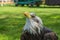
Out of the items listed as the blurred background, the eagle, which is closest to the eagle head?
the eagle

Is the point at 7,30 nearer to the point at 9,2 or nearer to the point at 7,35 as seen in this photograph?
the point at 7,35

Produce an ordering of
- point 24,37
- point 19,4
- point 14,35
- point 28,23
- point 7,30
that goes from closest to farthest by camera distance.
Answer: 1. point 28,23
2. point 24,37
3. point 14,35
4. point 7,30
5. point 19,4

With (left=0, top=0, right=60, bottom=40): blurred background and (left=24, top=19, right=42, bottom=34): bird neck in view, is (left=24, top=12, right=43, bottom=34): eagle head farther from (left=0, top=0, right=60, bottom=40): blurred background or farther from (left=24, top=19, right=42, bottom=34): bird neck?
(left=0, top=0, right=60, bottom=40): blurred background

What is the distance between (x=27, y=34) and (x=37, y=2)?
24.1m

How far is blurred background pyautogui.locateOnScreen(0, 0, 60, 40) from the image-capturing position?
7.78m

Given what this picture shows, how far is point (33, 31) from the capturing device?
3.07 m

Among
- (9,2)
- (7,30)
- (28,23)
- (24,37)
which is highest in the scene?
(28,23)

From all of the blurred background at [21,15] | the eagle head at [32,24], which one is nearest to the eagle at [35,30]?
the eagle head at [32,24]

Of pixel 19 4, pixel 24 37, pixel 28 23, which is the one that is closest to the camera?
pixel 28 23

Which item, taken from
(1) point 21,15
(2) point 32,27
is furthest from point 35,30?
(1) point 21,15

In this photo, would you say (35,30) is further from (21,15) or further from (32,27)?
(21,15)

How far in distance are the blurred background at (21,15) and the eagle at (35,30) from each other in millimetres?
3571

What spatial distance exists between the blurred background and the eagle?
357 centimetres

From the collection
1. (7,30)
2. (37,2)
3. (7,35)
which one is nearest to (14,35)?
(7,35)
